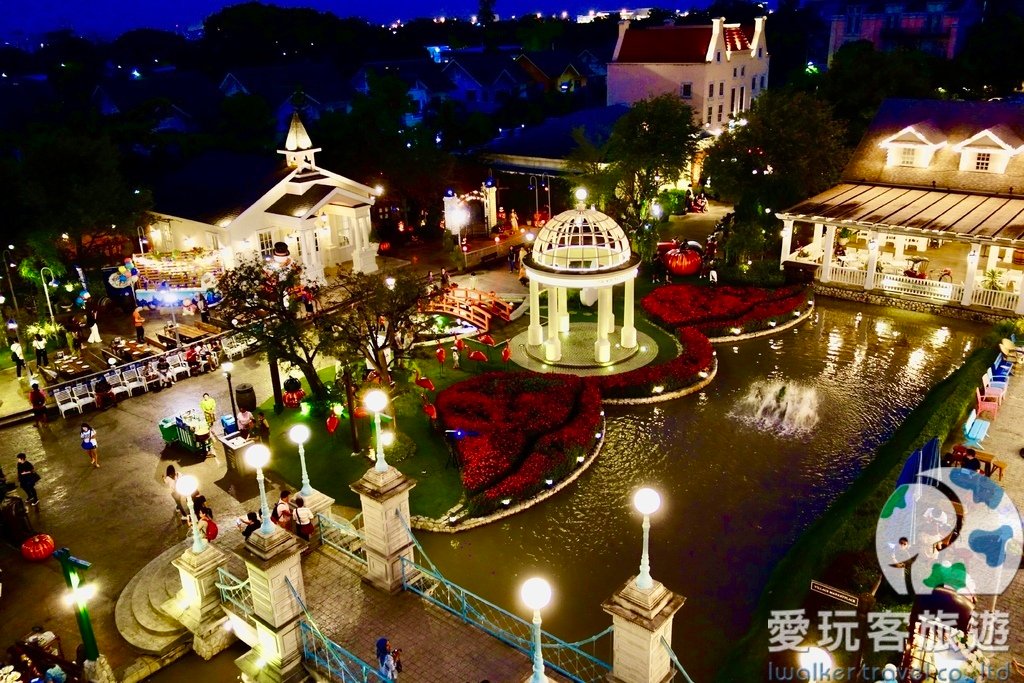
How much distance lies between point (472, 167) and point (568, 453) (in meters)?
34.7

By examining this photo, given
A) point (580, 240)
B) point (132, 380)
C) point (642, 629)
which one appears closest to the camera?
point (642, 629)

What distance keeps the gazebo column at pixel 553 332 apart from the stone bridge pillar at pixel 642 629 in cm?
1727

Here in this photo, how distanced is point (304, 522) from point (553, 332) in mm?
14339

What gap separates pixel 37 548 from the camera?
61.5 ft

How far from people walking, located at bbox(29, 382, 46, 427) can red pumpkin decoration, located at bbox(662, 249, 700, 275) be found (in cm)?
2712

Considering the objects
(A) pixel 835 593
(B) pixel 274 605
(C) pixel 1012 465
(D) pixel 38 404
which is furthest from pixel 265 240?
(C) pixel 1012 465

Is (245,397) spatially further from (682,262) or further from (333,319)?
(682,262)

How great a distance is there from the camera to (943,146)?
39.1 meters

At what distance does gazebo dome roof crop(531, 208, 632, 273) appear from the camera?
89.7 ft

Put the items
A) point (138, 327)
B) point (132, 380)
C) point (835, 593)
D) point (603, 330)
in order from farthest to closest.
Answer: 1. point (138, 327)
2. point (603, 330)
3. point (132, 380)
4. point (835, 593)

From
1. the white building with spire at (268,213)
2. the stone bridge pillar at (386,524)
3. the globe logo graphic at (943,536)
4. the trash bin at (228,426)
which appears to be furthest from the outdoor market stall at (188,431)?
the globe logo graphic at (943,536)

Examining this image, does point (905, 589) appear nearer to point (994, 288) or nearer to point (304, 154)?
point (994, 288)

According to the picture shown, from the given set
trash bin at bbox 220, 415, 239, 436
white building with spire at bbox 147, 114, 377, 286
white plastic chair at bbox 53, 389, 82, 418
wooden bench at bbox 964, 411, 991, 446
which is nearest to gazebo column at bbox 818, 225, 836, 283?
wooden bench at bbox 964, 411, 991, 446

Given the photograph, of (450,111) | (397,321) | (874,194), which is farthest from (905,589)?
(450,111)
